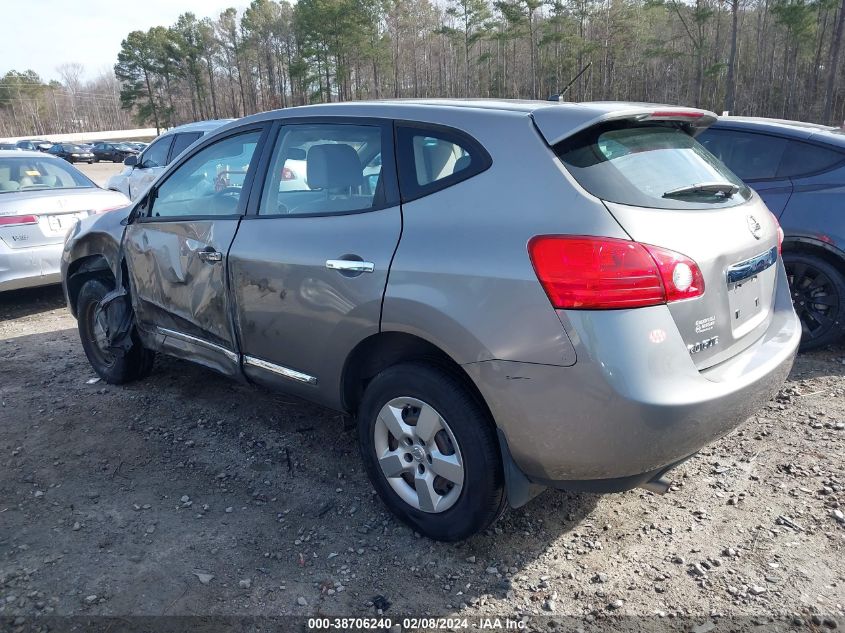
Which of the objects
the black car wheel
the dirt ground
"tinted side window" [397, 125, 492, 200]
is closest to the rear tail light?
"tinted side window" [397, 125, 492, 200]

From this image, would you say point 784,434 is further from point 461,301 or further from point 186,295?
point 186,295

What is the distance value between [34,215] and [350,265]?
16.9ft

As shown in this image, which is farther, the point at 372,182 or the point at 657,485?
the point at 372,182

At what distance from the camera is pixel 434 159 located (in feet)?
8.62

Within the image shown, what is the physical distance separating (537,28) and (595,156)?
2036 inches

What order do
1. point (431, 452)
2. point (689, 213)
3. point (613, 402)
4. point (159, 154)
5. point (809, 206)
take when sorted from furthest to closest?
1. point (159, 154)
2. point (809, 206)
3. point (431, 452)
4. point (689, 213)
5. point (613, 402)

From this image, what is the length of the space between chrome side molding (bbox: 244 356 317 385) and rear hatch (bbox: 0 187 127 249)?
3.71m

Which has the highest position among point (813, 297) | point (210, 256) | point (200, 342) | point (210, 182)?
point (210, 182)

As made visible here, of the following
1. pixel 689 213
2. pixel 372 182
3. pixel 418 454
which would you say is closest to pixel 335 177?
pixel 372 182

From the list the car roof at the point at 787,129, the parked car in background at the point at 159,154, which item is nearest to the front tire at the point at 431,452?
the car roof at the point at 787,129

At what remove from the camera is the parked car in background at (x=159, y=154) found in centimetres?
1036

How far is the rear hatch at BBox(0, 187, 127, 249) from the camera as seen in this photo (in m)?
6.22

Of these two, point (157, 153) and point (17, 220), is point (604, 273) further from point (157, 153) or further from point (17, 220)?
point (157, 153)

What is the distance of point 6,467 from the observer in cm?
355
